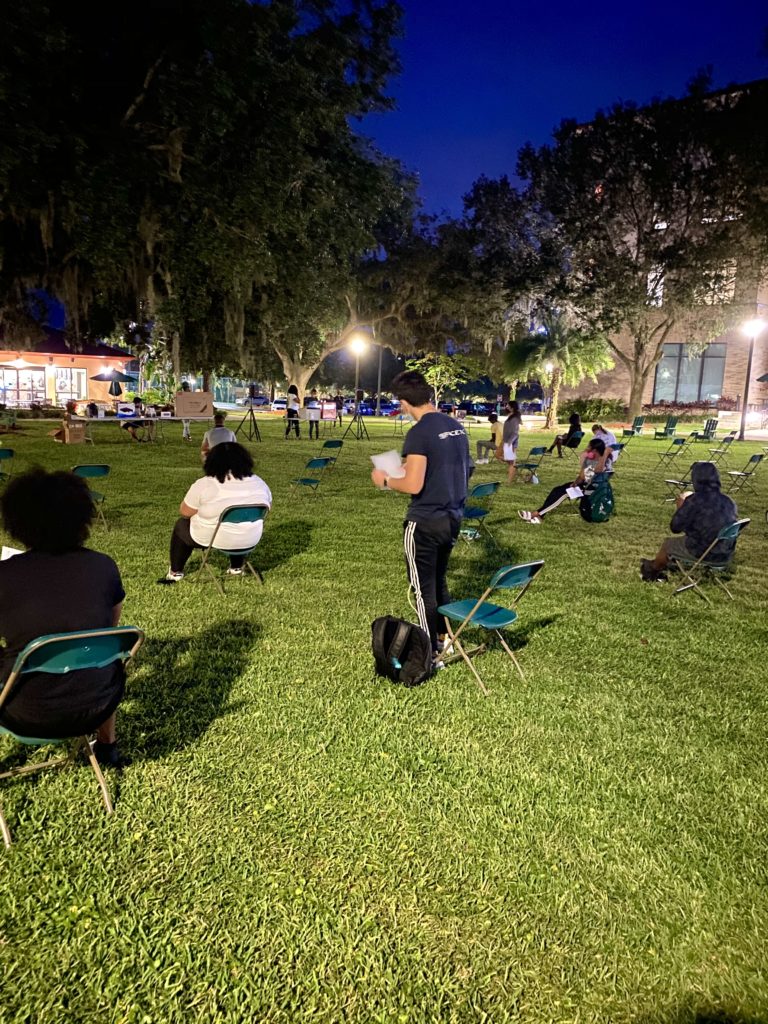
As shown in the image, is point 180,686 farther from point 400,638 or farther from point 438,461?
point 438,461

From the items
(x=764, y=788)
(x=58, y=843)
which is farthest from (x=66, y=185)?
(x=764, y=788)

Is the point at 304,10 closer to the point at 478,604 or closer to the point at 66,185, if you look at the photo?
the point at 66,185

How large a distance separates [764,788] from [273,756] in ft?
8.22

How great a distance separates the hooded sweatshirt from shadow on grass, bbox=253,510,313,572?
13.6ft

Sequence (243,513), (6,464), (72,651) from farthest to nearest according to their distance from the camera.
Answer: (6,464)
(243,513)
(72,651)

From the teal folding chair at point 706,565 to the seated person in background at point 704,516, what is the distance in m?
0.05

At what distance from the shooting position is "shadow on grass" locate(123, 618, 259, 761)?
3572 millimetres

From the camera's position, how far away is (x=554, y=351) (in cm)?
3181

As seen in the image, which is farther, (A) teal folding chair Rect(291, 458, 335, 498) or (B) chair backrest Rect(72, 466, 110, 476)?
(A) teal folding chair Rect(291, 458, 335, 498)

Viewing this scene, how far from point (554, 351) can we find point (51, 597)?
31703 millimetres

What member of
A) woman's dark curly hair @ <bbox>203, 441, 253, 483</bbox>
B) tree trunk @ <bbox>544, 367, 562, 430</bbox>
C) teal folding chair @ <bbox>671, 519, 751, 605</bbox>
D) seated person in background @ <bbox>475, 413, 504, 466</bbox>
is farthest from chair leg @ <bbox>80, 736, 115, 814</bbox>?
tree trunk @ <bbox>544, 367, 562, 430</bbox>

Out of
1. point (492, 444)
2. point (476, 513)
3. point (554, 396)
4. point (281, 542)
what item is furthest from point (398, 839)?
point (554, 396)

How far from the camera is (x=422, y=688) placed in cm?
430

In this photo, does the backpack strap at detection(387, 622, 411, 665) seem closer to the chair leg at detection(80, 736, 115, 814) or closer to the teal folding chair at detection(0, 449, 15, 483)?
the chair leg at detection(80, 736, 115, 814)
